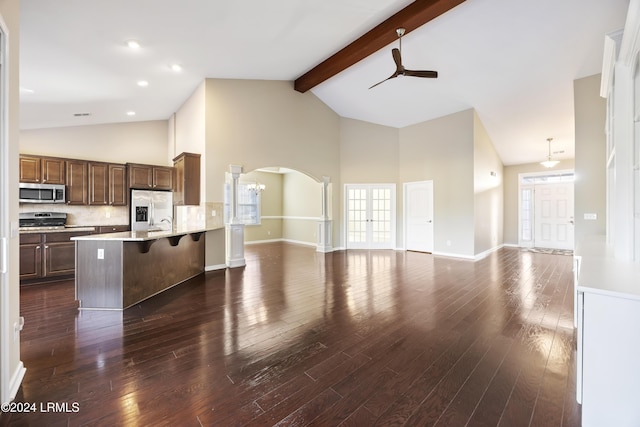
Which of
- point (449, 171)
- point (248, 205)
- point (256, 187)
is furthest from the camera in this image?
point (248, 205)

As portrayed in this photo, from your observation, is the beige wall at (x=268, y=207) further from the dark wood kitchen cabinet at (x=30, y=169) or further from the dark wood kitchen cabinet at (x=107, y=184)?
the dark wood kitchen cabinet at (x=30, y=169)

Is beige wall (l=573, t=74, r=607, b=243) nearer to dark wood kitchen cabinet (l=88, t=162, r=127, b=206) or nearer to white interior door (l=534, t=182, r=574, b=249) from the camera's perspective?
white interior door (l=534, t=182, r=574, b=249)

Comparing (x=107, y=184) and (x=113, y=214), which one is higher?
(x=107, y=184)

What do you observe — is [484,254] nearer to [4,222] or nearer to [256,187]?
[256,187]

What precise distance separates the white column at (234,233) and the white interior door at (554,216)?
8707 millimetres

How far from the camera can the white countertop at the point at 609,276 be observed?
142 centimetres

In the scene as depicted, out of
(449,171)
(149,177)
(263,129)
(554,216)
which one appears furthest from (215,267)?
(554,216)

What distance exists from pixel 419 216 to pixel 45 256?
7.87 m

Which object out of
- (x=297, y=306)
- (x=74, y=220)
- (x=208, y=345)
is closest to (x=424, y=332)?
(x=297, y=306)

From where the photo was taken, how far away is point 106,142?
612cm

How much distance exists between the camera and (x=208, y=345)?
8.05 ft

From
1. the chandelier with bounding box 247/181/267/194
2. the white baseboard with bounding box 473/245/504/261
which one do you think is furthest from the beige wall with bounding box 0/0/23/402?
the white baseboard with bounding box 473/245/504/261

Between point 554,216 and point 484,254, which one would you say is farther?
point 554,216

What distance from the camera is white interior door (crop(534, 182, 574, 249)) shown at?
26.6 feet
